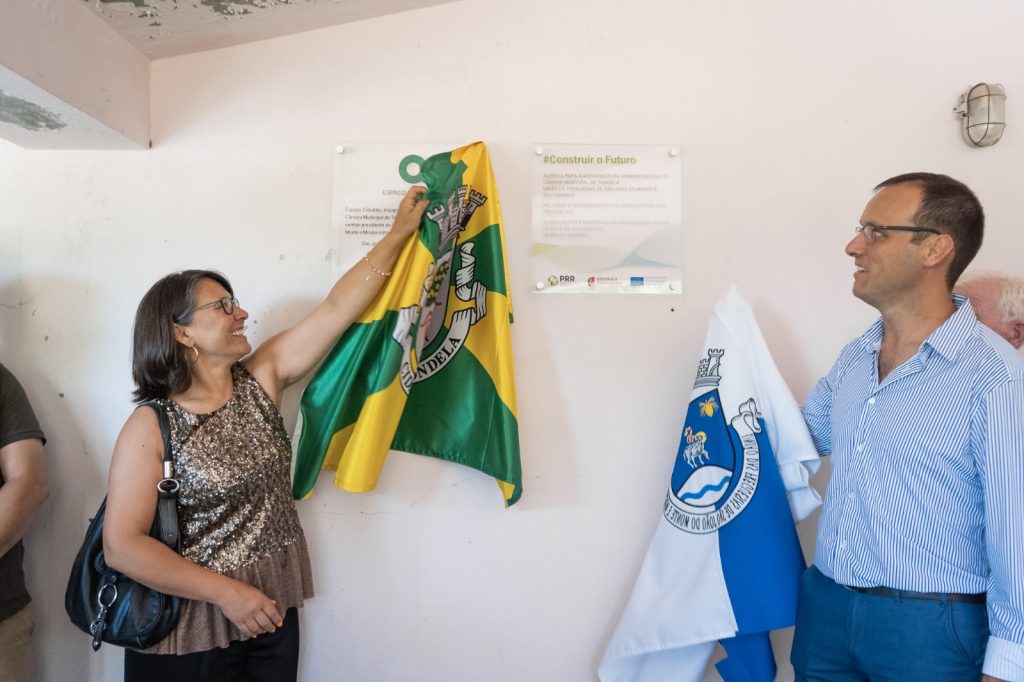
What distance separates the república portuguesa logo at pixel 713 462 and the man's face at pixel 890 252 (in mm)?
406

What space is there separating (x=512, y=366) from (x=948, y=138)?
1309 mm

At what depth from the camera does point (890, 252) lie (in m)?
1.35

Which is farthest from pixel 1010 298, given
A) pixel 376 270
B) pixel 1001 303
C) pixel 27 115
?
pixel 27 115

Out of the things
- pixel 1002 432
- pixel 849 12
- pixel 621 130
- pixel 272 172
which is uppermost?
pixel 849 12

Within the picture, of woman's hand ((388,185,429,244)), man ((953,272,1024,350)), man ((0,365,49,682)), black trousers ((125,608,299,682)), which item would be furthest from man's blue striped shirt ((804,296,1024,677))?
man ((0,365,49,682))

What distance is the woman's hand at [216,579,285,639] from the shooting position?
1.41 metres

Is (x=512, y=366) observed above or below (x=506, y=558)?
above

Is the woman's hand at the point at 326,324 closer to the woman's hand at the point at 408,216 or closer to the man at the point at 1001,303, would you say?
the woman's hand at the point at 408,216

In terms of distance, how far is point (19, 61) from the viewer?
1403 millimetres

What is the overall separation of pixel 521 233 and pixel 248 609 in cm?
108

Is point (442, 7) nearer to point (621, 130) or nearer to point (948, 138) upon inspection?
point (621, 130)

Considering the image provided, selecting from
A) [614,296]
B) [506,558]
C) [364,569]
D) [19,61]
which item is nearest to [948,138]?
[614,296]

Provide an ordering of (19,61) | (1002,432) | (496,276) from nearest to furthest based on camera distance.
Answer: (1002,432), (19,61), (496,276)

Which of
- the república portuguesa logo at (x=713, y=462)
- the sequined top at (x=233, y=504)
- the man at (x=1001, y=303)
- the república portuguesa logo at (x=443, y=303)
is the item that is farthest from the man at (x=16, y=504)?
the man at (x=1001, y=303)
